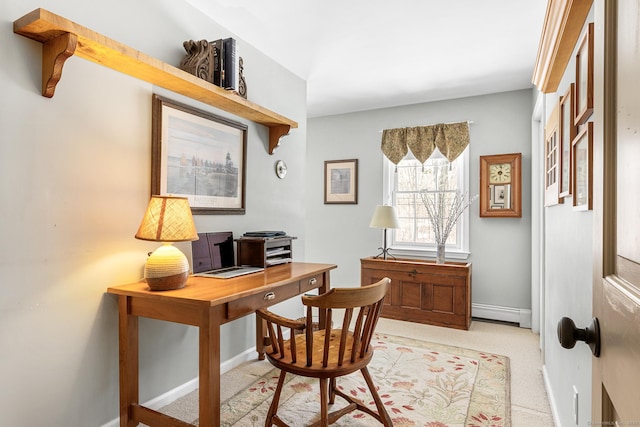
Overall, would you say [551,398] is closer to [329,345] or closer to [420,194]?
[329,345]

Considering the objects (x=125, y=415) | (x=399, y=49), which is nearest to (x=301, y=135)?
(x=399, y=49)

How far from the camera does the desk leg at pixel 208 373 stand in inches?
63.2

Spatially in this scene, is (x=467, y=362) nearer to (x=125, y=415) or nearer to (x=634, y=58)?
(x=125, y=415)

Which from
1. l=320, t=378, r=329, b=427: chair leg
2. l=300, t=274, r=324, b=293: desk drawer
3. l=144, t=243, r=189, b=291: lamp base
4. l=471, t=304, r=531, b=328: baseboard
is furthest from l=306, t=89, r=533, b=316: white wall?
l=144, t=243, r=189, b=291: lamp base

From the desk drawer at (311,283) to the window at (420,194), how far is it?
2213mm

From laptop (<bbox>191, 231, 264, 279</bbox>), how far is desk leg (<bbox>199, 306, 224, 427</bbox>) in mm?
534

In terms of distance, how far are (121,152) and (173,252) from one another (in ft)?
2.04

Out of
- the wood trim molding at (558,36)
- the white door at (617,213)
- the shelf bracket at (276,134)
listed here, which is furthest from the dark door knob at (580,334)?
the shelf bracket at (276,134)

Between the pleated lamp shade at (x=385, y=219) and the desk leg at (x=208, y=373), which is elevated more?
the pleated lamp shade at (x=385, y=219)

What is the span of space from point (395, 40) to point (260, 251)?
6.46ft

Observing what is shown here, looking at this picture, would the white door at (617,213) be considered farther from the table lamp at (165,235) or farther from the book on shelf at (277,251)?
the book on shelf at (277,251)

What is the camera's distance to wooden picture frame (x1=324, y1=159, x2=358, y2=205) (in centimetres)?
486

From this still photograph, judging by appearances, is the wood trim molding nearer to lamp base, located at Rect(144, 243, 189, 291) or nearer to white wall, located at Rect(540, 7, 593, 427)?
white wall, located at Rect(540, 7, 593, 427)

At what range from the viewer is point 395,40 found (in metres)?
2.90
